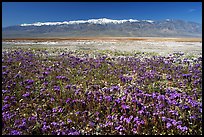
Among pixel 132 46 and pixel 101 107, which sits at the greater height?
pixel 132 46

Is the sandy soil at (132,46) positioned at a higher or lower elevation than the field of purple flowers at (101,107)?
higher

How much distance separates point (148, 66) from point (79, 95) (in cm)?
724

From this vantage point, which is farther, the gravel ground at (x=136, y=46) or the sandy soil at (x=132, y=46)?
the sandy soil at (x=132, y=46)

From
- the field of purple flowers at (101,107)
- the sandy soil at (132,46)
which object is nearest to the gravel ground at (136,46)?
the sandy soil at (132,46)

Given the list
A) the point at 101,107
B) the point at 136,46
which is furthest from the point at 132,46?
the point at 101,107

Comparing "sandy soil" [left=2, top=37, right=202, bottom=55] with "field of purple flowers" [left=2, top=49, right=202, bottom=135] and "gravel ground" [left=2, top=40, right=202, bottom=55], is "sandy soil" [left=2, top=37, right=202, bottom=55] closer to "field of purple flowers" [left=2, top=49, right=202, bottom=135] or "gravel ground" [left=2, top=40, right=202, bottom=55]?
"gravel ground" [left=2, top=40, right=202, bottom=55]

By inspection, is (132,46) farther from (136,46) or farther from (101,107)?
(101,107)

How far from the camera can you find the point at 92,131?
6086 millimetres

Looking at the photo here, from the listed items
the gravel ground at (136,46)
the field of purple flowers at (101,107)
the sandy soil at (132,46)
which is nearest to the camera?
the field of purple flowers at (101,107)

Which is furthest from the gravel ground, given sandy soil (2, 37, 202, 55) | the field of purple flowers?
the field of purple flowers

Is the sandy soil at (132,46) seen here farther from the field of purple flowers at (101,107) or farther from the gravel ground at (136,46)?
the field of purple flowers at (101,107)

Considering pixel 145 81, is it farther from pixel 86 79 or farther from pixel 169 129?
pixel 169 129

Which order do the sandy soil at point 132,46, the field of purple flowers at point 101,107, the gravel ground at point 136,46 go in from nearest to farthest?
the field of purple flowers at point 101,107 → the gravel ground at point 136,46 → the sandy soil at point 132,46

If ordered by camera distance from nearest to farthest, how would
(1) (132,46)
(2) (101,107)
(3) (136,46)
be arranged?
(2) (101,107)
(1) (132,46)
(3) (136,46)
